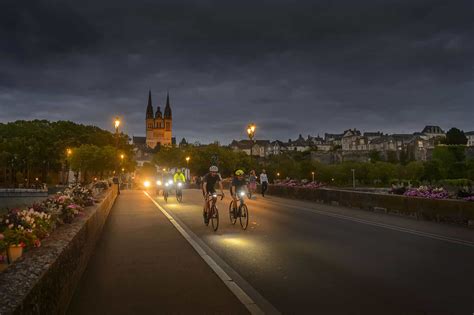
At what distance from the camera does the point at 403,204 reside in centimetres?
1911

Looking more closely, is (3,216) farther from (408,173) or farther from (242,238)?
(408,173)

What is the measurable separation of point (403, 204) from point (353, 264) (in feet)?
37.1

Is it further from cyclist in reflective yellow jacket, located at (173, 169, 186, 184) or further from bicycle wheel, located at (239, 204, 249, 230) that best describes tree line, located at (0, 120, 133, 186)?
bicycle wheel, located at (239, 204, 249, 230)

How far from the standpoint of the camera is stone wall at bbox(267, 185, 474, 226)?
1559 centimetres

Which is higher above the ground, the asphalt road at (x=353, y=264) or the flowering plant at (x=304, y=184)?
the flowering plant at (x=304, y=184)

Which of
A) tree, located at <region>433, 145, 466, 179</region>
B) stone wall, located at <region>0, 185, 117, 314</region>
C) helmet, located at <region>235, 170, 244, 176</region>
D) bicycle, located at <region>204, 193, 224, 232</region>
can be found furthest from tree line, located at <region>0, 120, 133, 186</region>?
tree, located at <region>433, 145, 466, 179</region>

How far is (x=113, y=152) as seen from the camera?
79.4 metres

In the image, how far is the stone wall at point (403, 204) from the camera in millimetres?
15594

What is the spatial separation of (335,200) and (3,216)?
67.6 feet

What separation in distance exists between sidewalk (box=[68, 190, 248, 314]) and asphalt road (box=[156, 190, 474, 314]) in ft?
2.21

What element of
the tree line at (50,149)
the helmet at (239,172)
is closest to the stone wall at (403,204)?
the helmet at (239,172)

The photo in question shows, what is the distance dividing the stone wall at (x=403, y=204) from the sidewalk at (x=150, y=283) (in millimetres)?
9384

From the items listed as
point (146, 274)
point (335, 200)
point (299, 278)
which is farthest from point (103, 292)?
point (335, 200)

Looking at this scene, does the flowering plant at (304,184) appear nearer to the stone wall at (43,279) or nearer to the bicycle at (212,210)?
the bicycle at (212,210)
